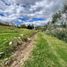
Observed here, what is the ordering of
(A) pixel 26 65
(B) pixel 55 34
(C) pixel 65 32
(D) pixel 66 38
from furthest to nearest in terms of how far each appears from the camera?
(B) pixel 55 34 < (C) pixel 65 32 < (D) pixel 66 38 < (A) pixel 26 65

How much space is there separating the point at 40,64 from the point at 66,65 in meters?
3.07

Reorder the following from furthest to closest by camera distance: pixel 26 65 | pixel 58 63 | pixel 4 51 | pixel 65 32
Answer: pixel 65 32 < pixel 4 51 < pixel 58 63 < pixel 26 65

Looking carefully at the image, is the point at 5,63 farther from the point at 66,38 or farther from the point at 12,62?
the point at 66,38

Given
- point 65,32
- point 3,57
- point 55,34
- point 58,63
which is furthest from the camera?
point 55,34

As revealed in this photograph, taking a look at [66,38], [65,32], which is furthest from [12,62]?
[65,32]

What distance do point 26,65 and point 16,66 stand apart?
4.17ft

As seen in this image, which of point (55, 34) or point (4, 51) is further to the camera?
point (55, 34)

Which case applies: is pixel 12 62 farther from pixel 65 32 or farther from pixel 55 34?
pixel 55 34

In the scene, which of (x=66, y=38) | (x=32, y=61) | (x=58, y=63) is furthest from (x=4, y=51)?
(x=66, y=38)

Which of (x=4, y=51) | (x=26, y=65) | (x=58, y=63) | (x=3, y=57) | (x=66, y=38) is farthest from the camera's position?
(x=66, y=38)

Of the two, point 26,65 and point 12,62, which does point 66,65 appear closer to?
point 26,65

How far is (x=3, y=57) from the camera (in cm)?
3256

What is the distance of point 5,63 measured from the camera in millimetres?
28234

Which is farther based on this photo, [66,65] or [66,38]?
[66,38]
